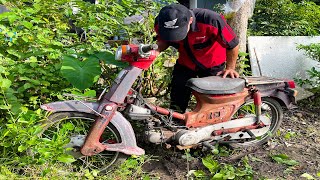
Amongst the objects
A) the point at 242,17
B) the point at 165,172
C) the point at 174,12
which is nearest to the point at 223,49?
the point at 174,12

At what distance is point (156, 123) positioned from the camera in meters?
3.81

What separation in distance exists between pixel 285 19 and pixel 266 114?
3279mm

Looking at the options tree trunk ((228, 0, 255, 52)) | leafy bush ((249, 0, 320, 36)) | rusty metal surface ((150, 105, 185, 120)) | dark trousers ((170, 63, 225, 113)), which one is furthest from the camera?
leafy bush ((249, 0, 320, 36))

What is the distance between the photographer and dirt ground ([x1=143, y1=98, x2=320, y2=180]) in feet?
12.4

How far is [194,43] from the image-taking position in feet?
12.6

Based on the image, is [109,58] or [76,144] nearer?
[76,144]

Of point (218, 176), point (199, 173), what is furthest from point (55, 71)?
point (218, 176)

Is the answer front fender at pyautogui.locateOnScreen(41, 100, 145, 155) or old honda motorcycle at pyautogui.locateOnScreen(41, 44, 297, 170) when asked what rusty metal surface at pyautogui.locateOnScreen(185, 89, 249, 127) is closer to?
old honda motorcycle at pyautogui.locateOnScreen(41, 44, 297, 170)

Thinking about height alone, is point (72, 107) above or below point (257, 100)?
above

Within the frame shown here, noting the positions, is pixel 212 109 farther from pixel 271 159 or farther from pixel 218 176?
pixel 271 159

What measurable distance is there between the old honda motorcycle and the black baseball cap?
19cm

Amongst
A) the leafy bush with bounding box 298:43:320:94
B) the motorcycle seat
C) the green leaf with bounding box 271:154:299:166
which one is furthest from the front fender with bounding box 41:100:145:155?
the leafy bush with bounding box 298:43:320:94

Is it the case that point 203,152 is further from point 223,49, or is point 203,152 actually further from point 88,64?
point 88,64

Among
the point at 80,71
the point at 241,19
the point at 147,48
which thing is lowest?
the point at 80,71
